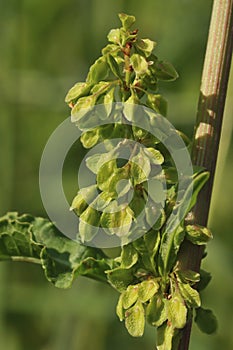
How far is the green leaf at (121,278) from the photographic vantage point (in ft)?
3.43

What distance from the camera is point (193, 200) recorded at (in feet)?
3.20

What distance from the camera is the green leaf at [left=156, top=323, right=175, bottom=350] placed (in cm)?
98

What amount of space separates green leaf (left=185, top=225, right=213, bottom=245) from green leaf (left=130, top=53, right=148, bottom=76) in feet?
0.66

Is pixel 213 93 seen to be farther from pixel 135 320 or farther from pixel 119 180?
pixel 135 320

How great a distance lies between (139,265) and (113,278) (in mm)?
40

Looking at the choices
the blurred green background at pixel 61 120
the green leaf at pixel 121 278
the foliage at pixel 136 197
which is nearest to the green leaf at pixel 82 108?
the foliage at pixel 136 197

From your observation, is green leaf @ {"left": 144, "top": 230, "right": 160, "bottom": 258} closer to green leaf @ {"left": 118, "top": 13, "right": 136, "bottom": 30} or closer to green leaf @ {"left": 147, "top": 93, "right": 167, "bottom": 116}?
green leaf @ {"left": 147, "top": 93, "right": 167, "bottom": 116}

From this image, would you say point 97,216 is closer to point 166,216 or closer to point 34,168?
point 166,216

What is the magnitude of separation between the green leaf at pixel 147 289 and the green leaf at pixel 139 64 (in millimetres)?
259

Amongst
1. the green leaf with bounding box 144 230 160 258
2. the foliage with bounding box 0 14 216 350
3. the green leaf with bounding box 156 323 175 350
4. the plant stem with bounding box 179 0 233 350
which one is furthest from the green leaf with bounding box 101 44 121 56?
the green leaf with bounding box 156 323 175 350

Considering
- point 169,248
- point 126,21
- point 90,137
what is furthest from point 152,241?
point 126,21

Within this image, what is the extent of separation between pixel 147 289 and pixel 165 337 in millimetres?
62

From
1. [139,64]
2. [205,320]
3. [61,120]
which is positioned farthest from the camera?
[61,120]

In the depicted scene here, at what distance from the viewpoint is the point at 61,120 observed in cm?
320
